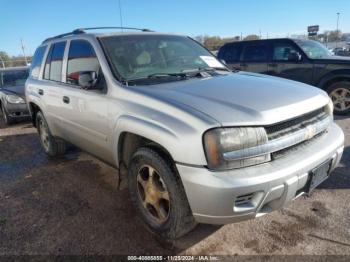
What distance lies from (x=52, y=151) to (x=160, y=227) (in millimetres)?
3081

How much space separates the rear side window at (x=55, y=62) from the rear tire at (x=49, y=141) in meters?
0.82

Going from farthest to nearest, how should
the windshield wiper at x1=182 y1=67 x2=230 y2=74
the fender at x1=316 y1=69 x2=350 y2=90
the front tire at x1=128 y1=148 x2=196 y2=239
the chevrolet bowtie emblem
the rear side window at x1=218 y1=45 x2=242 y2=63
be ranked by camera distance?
the rear side window at x1=218 y1=45 x2=242 y2=63 → the fender at x1=316 y1=69 x2=350 y2=90 → the windshield wiper at x1=182 y1=67 x2=230 y2=74 → the chevrolet bowtie emblem → the front tire at x1=128 y1=148 x2=196 y2=239

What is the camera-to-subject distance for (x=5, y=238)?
3072 millimetres

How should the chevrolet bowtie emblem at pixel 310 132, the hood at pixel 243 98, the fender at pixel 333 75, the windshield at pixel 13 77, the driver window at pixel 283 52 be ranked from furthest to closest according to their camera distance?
the windshield at pixel 13 77 < the driver window at pixel 283 52 < the fender at pixel 333 75 < the chevrolet bowtie emblem at pixel 310 132 < the hood at pixel 243 98

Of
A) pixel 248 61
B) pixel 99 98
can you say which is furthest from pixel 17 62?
pixel 99 98

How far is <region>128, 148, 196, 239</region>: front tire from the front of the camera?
249 centimetres

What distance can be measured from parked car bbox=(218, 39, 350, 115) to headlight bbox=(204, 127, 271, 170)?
5699mm

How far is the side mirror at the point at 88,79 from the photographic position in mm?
3176

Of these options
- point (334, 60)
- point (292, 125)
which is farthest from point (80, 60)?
point (334, 60)

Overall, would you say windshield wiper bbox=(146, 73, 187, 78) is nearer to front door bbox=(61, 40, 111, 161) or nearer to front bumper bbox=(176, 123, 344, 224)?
front door bbox=(61, 40, 111, 161)

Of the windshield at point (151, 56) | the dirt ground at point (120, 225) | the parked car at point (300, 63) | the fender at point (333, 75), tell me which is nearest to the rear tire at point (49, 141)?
the dirt ground at point (120, 225)

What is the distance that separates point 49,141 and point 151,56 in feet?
8.51

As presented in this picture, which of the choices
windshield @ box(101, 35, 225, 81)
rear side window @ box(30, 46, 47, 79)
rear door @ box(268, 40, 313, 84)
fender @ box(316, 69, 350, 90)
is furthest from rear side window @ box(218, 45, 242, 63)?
rear side window @ box(30, 46, 47, 79)

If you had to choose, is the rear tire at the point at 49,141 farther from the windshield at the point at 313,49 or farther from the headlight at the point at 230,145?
the windshield at the point at 313,49
